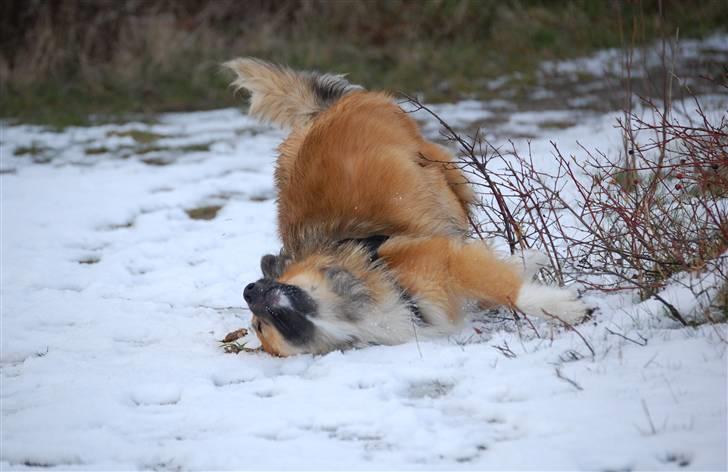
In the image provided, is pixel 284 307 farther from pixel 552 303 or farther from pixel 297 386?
pixel 552 303

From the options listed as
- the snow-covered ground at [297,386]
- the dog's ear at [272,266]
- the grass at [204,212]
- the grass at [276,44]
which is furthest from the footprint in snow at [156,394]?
the grass at [276,44]

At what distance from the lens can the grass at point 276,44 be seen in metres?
9.92

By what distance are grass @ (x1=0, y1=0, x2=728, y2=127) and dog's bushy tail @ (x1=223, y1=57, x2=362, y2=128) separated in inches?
160

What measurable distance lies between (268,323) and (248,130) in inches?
216

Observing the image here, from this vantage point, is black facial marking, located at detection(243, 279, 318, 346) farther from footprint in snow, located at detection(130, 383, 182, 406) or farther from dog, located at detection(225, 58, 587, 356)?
footprint in snow, located at detection(130, 383, 182, 406)

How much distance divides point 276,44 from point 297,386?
8231 mm

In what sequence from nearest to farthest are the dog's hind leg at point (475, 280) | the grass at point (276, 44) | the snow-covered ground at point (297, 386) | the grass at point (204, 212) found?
the snow-covered ground at point (297, 386)
the dog's hind leg at point (475, 280)
the grass at point (204, 212)
the grass at point (276, 44)

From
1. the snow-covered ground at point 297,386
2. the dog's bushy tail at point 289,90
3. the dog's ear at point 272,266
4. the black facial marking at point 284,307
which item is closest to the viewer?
the snow-covered ground at point 297,386

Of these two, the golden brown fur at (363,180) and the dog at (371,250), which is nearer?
the dog at (371,250)

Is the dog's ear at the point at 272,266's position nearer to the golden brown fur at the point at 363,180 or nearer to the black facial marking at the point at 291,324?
the golden brown fur at the point at 363,180

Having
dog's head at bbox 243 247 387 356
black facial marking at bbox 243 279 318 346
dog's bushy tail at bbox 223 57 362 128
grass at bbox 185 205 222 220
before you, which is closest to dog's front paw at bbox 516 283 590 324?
dog's head at bbox 243 247 387 356

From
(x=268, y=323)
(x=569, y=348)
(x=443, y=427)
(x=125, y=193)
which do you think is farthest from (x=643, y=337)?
(x=125, y=193)

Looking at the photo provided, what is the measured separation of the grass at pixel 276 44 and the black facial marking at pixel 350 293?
5864 millimetres

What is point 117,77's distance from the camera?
10203mm
